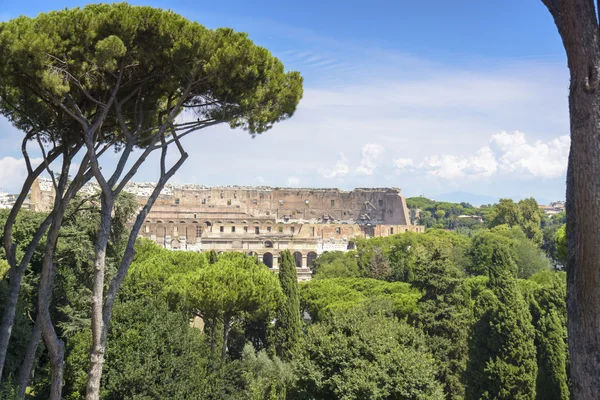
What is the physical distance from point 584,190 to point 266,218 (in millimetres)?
48705

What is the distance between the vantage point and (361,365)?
32.1ft

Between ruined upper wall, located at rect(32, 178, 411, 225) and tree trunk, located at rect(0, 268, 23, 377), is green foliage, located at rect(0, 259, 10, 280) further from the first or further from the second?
ruined upper wall, located at rect(32, 178, 411, 225)

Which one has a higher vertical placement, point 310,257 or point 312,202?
point 312,202

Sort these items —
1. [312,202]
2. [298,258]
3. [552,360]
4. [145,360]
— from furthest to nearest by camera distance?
[312,202] → [298,258] → [552,360] → [145,360]

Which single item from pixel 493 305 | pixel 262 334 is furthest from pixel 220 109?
pixel 262 334

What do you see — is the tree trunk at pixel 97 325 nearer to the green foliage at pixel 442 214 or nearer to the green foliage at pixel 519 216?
the green foliage at pixel 519 216

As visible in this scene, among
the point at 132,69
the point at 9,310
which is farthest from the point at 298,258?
the point at 132,69

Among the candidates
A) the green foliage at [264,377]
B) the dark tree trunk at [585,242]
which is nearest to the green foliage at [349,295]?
the green foliage at [264,377]

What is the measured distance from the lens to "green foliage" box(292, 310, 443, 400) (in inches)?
375

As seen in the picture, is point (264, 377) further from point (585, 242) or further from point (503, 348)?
point (585, 242)

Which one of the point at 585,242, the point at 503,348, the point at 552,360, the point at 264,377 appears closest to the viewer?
the point at 585,242

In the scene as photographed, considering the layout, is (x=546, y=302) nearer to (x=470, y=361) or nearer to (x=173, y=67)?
(x=470, y=361)

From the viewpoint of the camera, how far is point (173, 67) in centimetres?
799

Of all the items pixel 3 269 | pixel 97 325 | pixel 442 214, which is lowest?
pixel 97 325
